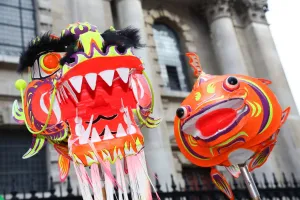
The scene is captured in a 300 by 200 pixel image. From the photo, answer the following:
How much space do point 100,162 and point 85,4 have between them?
26.2ft

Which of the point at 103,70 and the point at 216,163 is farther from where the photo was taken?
the point at 216,163

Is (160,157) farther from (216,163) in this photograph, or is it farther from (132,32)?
(132,32)

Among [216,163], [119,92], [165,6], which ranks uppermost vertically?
[165,6]

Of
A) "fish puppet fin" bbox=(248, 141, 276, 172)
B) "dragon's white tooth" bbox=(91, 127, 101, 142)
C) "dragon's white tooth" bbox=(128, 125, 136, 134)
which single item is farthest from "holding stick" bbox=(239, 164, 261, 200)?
"dragon's white tooth" bbox=(91, 127, 101, 142)

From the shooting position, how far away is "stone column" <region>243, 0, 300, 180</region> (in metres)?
12.0

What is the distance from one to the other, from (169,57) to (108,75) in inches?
424

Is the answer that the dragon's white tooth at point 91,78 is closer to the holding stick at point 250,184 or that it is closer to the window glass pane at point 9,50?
the holding stick at point 250,184

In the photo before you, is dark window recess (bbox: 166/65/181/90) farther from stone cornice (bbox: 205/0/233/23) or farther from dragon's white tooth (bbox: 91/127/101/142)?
dragon's white tooth (bbox: 91/127/101/142)

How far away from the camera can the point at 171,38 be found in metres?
13.9

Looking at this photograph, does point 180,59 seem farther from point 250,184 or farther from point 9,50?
point 250,184

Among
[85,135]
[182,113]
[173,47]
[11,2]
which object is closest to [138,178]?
[85,135]

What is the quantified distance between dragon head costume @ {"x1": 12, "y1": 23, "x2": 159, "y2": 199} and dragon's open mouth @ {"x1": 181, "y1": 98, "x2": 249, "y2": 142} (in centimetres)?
74

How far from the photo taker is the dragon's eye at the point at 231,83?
3844mm

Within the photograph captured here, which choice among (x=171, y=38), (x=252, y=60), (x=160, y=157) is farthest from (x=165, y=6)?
(x=160, y=157)
